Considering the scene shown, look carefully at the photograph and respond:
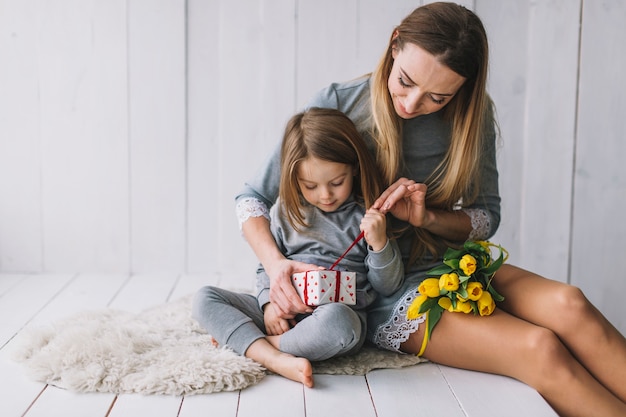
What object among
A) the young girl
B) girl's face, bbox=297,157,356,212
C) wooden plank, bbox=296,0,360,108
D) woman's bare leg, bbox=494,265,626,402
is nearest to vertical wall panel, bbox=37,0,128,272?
wooden plank, bbox=296,0,360,108

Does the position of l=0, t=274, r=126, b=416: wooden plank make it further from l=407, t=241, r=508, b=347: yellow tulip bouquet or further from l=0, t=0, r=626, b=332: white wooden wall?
l=407, t=241, r=508, b=347: yellow tulip bouquet

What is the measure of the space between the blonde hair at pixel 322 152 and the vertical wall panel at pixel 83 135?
3.43 ft

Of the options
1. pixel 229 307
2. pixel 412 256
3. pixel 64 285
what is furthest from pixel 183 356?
pixel 64 285

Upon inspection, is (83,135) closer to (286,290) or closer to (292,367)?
(286,290)

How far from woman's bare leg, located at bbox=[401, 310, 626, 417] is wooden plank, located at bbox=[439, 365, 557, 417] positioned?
2cm

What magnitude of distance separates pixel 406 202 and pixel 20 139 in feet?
5.09

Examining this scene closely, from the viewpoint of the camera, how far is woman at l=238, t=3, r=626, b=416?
154cm

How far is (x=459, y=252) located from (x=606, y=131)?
1.14m

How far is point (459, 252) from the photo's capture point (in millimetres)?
1749

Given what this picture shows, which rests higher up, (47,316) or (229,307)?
(229,307)

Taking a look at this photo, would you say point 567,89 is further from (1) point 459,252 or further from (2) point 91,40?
(2) point 91,40

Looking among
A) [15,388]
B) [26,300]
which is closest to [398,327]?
[15,388]

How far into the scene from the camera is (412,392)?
1.59 m

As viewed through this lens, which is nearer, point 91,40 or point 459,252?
point 459,252
